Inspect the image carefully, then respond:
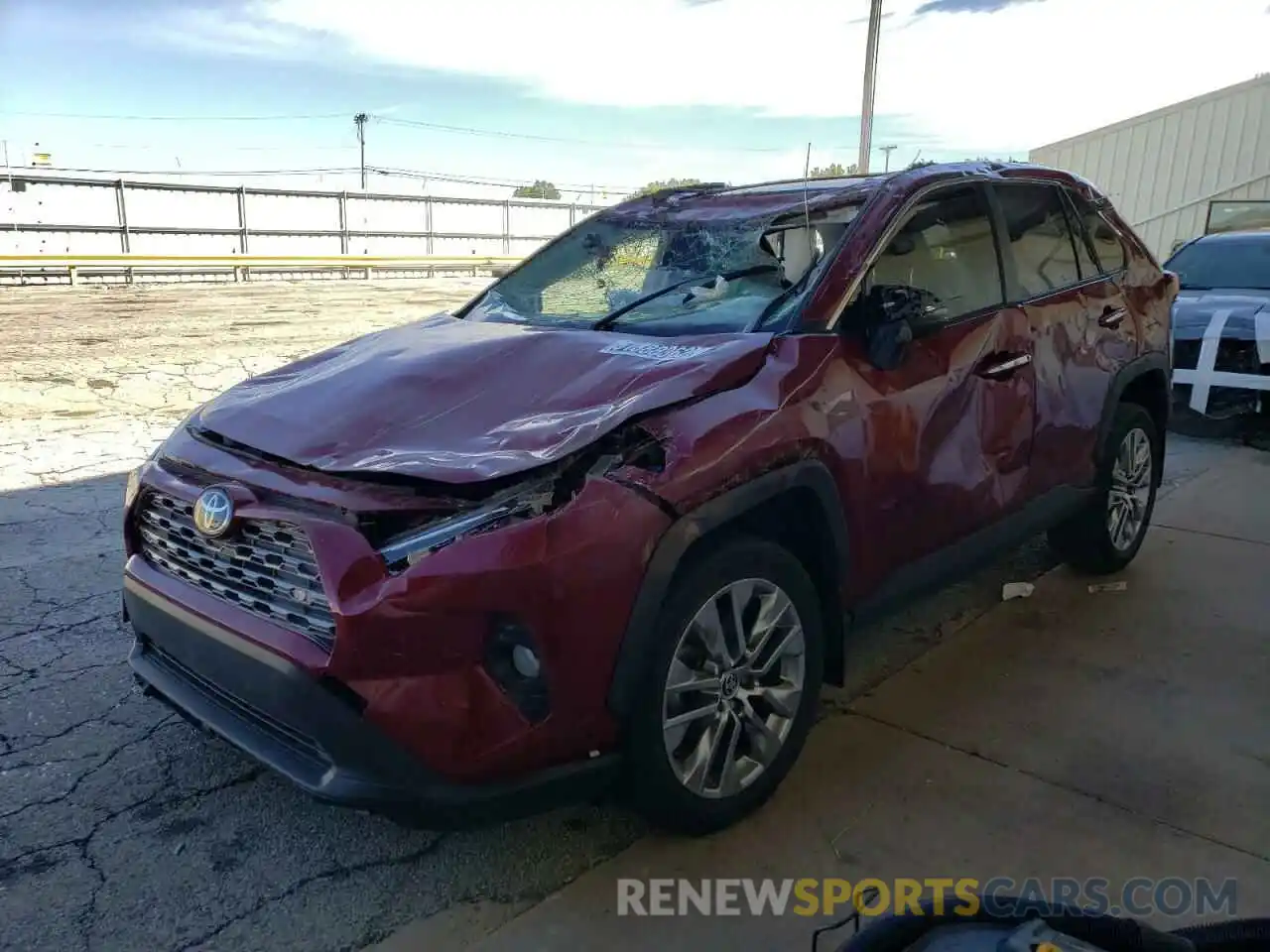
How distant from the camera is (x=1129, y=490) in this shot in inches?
187

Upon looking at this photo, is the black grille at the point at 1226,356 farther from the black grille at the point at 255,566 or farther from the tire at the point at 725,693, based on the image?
the black grille at the point at 255,566

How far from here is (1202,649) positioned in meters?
4.02

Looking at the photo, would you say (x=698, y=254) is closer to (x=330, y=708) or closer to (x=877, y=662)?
(x=877, y=662)

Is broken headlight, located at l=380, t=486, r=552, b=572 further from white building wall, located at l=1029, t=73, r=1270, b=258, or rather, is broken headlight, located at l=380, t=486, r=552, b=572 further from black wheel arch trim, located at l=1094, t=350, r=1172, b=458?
white building wall, located at l=1029, t=73, r=1270, b=258

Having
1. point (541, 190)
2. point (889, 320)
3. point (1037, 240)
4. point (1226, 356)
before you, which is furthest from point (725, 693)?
point (541, 190)

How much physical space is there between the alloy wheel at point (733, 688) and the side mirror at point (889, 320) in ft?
2.76

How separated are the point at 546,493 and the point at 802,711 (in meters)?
1.13

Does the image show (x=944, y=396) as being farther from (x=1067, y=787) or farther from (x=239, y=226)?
(x=239, y=226)

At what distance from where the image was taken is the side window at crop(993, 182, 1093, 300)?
12.9ft

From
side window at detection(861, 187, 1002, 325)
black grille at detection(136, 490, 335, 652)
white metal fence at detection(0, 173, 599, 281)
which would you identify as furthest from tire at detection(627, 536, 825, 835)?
white metal fence at detection(0, 173, 599, 281)

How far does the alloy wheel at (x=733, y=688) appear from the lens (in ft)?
8.46

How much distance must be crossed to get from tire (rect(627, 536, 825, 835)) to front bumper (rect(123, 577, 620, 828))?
0.19m

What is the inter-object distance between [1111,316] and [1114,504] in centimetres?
90

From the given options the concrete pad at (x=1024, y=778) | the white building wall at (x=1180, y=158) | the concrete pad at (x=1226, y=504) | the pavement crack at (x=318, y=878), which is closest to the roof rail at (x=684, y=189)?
the concrete pad at (x=1024, y=778)
